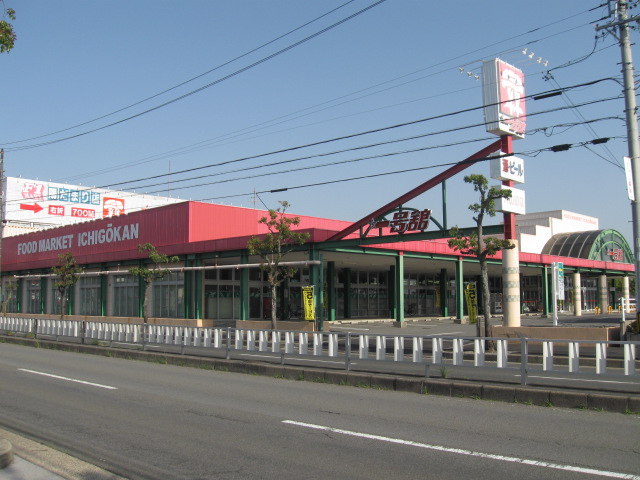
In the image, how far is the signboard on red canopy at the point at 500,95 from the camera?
78.4ft

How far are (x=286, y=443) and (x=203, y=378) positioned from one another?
7.04m

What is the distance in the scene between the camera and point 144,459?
22.3ft

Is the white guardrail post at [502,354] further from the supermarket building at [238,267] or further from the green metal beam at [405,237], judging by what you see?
the supermarket building at [238,267]

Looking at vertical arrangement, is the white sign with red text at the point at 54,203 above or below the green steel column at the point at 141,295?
above

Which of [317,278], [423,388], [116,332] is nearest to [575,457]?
[423,388]

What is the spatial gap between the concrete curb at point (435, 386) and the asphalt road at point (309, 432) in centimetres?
28

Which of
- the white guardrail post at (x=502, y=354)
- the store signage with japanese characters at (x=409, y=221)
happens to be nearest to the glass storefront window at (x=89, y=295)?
the store signage with japanese characters at (x=409, y=221)

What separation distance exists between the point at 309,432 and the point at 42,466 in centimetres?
340

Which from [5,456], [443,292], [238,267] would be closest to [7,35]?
[5,456]

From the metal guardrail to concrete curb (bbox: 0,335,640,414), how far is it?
0.52 m

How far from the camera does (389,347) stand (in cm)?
1422

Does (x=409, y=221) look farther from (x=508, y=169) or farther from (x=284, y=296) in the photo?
(x=284, y=296)

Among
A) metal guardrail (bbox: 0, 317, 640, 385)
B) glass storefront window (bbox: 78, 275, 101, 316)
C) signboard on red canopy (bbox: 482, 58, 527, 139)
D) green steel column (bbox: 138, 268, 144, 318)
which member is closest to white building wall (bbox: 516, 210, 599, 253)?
signboard on red canopy (bbox: 482, 58, 527, 139)

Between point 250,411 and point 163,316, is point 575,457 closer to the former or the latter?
point 250,411
